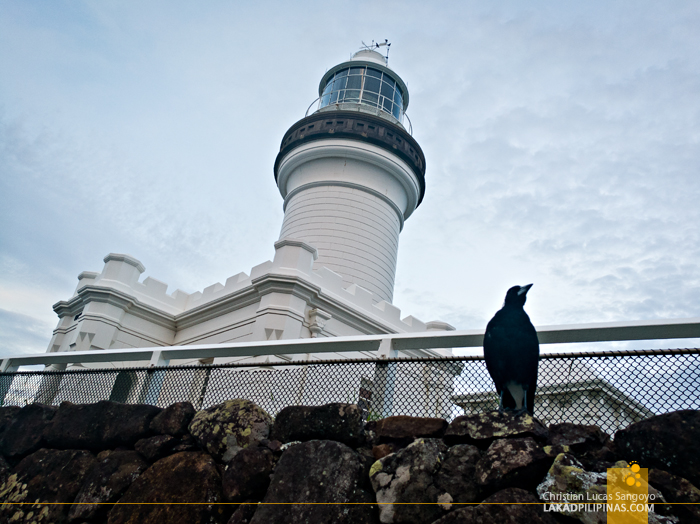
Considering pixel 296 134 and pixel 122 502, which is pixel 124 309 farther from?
pixel 122 502

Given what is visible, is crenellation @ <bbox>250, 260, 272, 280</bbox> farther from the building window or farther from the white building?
the building window

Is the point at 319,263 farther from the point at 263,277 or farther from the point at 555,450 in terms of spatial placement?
the point at 555,450

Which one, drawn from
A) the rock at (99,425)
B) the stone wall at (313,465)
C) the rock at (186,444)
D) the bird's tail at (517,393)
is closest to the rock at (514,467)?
the stone wall at (313,465)

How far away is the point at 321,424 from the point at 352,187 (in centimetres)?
1080

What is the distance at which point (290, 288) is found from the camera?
885cm

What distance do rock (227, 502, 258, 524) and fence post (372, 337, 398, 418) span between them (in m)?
0.99

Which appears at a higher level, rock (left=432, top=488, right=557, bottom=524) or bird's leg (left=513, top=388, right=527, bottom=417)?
bird's leg (left=513, top=388, right=527, bottom=417)

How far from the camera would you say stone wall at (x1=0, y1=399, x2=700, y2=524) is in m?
2.36

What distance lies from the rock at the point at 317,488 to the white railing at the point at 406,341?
2.75ft

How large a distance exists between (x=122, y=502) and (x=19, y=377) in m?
2.53

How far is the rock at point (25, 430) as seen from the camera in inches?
167

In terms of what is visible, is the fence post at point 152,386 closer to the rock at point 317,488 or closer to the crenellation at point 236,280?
the rock at point 317,488

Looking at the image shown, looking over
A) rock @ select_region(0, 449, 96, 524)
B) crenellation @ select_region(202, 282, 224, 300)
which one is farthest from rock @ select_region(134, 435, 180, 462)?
crenellation @ select_region(202, 282, 224, 300)

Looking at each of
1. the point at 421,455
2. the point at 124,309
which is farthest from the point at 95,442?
the point at 124,309
